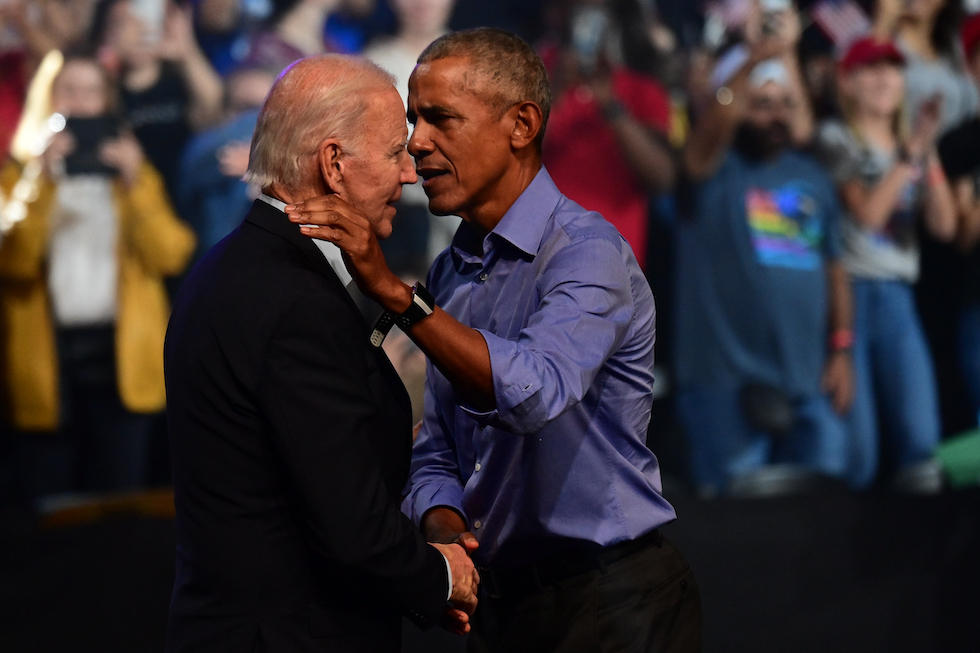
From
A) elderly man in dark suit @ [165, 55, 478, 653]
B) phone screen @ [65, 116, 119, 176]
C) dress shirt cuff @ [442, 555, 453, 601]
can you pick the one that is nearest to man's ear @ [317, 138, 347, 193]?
elderly man in dark suit @ [165, 55, 478, 653]

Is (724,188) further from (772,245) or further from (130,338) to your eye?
(130,338)

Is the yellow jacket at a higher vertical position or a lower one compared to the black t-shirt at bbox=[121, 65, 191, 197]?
lower

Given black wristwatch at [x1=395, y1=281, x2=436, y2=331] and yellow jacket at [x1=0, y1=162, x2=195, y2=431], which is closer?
black wristwatch at [x1=395, y1=281, x2=436, y2=331]

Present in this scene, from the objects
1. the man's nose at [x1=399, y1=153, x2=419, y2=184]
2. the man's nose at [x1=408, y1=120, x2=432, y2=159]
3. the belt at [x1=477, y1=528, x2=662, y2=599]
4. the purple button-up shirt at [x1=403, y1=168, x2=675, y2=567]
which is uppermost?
the man's nose at [x1=408, y1=120, x2=432, y2=159]

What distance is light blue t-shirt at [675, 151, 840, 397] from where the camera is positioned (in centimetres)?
577

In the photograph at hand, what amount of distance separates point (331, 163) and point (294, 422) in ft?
1.42

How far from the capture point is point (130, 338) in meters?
5.29

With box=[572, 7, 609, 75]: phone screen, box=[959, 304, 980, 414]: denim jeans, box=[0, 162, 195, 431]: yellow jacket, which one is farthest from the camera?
box=[959, 304, 980, 414]: denim jeans

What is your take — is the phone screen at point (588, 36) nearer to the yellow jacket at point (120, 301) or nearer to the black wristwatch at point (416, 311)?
the yellow jacket at point (120, 301)

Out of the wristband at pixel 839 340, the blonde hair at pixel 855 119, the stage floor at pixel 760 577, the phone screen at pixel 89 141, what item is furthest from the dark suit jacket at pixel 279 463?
the blonde hair at pixel 855 119

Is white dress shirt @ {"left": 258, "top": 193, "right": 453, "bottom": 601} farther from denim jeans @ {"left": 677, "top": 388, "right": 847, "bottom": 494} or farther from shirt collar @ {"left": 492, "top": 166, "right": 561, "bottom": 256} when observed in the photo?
denim jeans @ {"left": 677, "top": 388, "right": 847, "bottom": 494}

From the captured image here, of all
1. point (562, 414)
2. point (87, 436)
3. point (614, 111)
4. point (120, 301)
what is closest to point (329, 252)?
point (562, 414)

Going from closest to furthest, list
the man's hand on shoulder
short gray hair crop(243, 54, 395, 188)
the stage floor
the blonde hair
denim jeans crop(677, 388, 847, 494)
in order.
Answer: the man's hand on shoulder < short gray hair crop(243, 54, 395, 188) < the stage floor < denim jeans crop(677, 388, 847, 494) < the blonde hair

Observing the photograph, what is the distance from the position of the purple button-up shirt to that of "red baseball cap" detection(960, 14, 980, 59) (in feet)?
18.8
